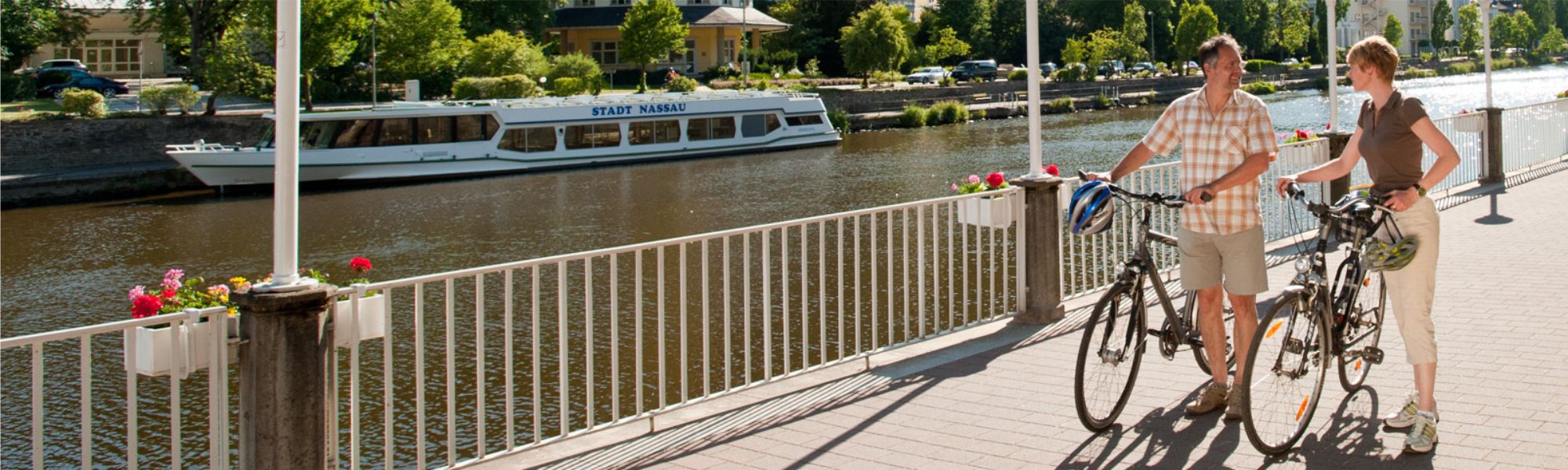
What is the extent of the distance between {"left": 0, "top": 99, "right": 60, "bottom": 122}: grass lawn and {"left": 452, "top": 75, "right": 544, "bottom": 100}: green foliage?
12.0 metres

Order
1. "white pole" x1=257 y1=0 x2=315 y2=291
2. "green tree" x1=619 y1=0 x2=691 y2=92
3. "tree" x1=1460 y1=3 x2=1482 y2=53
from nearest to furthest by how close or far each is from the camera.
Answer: "white pole" x1=257 y1=0 x2=315 y2=291 < "green tree" x1=619 y1=0 x2=691 y2=92 < "tree" x1=1460 y1=3 x2=1482 y2=53

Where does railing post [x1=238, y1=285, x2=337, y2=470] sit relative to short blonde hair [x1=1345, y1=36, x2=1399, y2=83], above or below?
below

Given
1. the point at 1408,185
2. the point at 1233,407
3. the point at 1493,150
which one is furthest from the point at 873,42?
the point at 1408,185

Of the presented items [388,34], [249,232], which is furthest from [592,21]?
[249,232]

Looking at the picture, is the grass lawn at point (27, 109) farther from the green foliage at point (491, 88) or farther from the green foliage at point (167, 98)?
the green foliage at point (491, 88)

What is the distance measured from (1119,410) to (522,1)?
60448mm

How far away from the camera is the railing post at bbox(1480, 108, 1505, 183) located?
1675 cm

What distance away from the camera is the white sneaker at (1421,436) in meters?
6.00

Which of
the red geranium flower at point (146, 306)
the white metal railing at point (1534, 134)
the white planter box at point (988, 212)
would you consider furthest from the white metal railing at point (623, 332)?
the white metal railing at point (1534, 134)

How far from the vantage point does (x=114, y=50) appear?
2542 inches

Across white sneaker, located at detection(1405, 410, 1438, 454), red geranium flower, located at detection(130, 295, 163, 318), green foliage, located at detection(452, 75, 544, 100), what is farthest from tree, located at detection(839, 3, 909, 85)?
red geranium flower, located at detection(130, 295, 163, 318)

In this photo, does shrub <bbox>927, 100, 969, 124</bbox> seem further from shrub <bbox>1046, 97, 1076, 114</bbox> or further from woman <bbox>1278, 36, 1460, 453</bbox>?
woman <bbox>1278, 36, 1460, 453</bbox>

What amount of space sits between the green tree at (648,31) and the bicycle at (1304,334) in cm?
5484

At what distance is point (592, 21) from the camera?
7412cm
